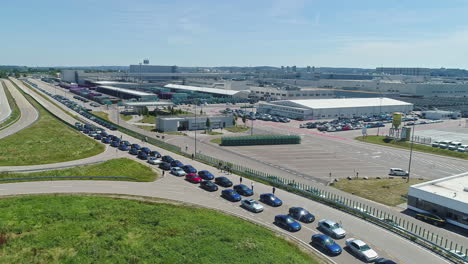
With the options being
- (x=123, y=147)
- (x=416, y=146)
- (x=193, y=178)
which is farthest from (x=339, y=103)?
(x=193, y=178)

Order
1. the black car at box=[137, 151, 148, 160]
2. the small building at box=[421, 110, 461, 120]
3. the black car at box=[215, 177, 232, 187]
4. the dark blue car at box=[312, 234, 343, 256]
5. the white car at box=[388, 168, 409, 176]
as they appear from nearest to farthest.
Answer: the dark blue car at box=[312, 234, 343, 256] < the black car at box=[215, 177, 232, 187] < the white car at box=[388, 168, 409, 176] < the black car at box=[137, 151, 148, 160] < the small building at box=[421, 110, 461, 120]

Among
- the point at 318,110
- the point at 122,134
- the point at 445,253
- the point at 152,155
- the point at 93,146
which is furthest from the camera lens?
the point at 318,110

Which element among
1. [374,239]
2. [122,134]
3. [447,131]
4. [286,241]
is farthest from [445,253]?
[447,131]

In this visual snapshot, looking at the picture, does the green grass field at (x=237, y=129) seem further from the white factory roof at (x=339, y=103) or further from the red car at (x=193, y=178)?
the red car at (x=193, y=178)

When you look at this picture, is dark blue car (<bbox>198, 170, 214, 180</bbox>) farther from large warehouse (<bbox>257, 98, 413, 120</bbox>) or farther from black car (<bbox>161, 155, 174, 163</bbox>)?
large warehouse (<bbox>257, 98, 413, 120</bbox>)

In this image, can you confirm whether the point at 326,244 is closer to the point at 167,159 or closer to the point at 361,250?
the point at 361,250

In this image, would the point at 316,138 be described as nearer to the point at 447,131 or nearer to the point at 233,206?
the point at 447,131

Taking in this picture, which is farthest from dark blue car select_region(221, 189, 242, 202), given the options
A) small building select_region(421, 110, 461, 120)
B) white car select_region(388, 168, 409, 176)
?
small building select_region(421, 110, 461, 120)
